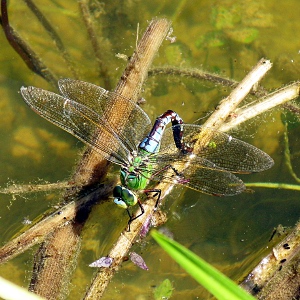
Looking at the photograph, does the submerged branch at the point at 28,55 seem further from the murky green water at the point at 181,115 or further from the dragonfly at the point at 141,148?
the dragonfly at the point at 141,148

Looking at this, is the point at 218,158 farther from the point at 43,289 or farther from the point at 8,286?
the point at 8,286

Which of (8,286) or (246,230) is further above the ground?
(246,230)

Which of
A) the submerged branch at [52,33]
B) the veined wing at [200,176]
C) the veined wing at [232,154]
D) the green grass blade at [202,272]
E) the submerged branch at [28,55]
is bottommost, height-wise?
the green grass blade at [202,272]

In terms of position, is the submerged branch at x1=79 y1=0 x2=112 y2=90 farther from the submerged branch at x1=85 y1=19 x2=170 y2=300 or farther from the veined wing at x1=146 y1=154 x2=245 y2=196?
the veined wing at x1=146 y1=154 x2=245 y2=196

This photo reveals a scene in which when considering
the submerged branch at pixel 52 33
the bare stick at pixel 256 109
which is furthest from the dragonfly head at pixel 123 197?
the submerged branch at pixel 52 33

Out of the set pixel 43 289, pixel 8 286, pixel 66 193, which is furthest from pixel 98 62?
pixel 8 286

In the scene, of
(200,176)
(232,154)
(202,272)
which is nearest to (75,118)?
(200,176)

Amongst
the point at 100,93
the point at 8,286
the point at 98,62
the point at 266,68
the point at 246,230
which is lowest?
the point at 8,286
